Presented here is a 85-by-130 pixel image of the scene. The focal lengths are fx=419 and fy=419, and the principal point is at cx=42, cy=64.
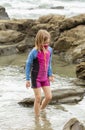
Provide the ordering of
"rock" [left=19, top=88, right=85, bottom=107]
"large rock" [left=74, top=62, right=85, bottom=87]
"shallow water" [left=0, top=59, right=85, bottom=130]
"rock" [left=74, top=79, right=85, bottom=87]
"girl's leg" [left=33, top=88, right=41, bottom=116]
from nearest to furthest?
"shallow water" [left=0, top=59, right=85, bottom=130]
"girl's leg" [left=33, top=88, right=41, bottom=116]
"rock" [left=19, top=88, right=85, bottom=107]
"rock" [left=74, top=79, right=85, bottom=87]
"large rock" [left=74, top=62, right=85, bottom=87]

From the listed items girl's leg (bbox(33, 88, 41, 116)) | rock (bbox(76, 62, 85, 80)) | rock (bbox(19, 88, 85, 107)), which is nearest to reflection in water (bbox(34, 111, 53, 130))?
girl's leg (bbox(33, 88, 41, 116))

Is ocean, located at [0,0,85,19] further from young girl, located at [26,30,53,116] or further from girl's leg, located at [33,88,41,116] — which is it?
young girl, located at [26,30,53,116]

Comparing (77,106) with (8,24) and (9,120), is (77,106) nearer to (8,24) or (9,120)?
(9,120)

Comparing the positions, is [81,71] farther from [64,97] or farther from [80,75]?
[64,97]

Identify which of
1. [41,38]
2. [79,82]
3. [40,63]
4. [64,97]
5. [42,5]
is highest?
[41,38]

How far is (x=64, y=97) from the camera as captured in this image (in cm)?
884

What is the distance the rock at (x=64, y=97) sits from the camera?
8.48 metres

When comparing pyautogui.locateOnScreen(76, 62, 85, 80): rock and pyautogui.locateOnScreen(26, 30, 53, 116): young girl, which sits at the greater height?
pyautogui.locateOnScreen(26, 30, 53, 116): young girl

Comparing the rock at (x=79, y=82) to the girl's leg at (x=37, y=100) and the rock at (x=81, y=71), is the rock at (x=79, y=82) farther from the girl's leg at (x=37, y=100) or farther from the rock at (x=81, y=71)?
the girl's leg at (x=37, y=100)

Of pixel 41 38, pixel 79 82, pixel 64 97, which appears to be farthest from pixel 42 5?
pixel 41 38

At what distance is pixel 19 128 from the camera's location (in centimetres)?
698

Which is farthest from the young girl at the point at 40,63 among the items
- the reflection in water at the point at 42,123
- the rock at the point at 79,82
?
the rock at the point at 79,82

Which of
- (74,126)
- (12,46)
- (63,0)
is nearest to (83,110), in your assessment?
(74,126)

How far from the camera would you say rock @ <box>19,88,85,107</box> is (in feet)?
27.8
